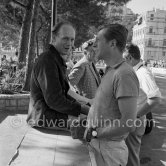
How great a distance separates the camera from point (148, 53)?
98062 millimetres

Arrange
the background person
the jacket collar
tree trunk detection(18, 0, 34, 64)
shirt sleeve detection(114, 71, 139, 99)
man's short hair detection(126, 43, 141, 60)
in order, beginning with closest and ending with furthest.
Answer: shirt sleeve detection(114, 71, 139, 99) → the jacket collar → man's short hair detection(126, 43, 141, 60) → the background person → tree trunk detection(18, 0, 34, 64)

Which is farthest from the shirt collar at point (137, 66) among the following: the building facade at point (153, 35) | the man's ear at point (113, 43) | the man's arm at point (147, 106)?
the building facade at point (153, 35)

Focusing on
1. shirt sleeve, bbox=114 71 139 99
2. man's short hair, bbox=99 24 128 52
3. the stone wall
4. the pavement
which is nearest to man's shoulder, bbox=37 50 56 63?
man's short hair, bbox=99 24 128 52

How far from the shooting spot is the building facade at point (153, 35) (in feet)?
318

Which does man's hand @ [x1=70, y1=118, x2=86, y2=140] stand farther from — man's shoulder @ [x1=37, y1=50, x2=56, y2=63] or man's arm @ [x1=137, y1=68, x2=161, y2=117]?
man's arm @ [x1=137, y1=68, x2=161, y2=117]

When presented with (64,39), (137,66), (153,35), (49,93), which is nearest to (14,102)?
(137,66)

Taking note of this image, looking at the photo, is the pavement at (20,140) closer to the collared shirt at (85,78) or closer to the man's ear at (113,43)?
the collared shirt at (85,78)

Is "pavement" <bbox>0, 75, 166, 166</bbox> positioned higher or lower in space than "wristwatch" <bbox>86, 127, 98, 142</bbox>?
lower

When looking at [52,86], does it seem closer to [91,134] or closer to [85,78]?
[91,134]

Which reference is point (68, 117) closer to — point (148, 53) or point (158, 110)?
point (158, 110)

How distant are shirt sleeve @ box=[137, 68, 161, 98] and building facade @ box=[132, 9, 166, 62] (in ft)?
313

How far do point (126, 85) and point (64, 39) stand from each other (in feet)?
3.63

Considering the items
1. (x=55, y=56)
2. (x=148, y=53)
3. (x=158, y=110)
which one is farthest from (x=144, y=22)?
(x=55, y=56)

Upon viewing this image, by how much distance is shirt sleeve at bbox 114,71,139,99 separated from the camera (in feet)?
6.45
